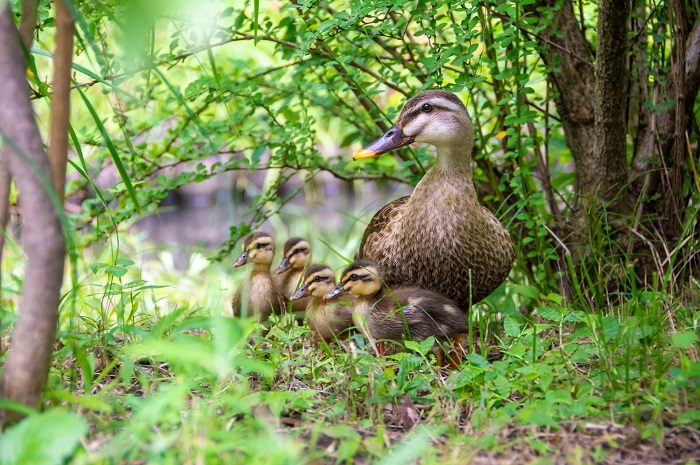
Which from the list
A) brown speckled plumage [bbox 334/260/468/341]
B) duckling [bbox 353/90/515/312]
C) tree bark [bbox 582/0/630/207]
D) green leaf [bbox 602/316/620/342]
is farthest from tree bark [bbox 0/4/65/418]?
tree bark [bbox 582/0/630/207]

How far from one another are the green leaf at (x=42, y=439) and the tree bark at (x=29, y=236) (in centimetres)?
21

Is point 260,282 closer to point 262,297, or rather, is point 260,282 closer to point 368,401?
point 262,297

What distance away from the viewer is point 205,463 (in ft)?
7.95

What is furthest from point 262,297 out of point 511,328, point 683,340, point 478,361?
point 683,340

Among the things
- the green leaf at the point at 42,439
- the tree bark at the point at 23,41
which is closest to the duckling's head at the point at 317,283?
the tree bark at the point at 23,41

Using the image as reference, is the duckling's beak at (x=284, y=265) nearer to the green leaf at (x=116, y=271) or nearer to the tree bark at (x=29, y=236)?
the green leaf at (x=116, y=271)

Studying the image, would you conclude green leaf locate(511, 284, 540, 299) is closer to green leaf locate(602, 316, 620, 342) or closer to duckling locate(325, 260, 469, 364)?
duckling locate(325, 260, 469, 364)

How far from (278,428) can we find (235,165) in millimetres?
2680

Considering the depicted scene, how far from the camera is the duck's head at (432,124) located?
4.57 metres

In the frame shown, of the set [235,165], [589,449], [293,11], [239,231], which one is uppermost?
[293,11]

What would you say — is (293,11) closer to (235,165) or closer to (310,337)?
(235,165)

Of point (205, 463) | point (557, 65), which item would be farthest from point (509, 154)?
point (205, 463)

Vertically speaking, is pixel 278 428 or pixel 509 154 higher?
pixel 509 154

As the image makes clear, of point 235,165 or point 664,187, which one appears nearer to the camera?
point 664,187
